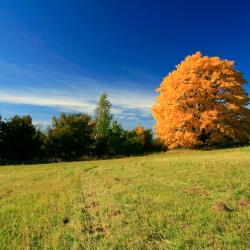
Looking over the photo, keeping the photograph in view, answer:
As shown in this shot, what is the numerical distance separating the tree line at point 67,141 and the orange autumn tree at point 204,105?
6.58m

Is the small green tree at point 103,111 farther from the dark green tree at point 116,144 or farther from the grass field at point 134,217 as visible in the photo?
the grass field at point 134,217

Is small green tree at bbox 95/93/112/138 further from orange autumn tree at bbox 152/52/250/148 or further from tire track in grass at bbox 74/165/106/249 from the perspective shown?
tire track in grass at bbox 74/165/106/249

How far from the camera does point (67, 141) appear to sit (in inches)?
1339

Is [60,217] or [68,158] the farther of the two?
[68,158]

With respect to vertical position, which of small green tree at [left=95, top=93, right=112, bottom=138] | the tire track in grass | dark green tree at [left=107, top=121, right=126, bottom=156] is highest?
small green tree at [left=95, top=93, right=112, bottom=138]

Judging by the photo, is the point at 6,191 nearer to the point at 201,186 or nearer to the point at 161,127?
the point at 201,186

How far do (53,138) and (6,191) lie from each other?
22.8 meters

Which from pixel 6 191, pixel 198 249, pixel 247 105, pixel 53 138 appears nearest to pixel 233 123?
pixel 247 105

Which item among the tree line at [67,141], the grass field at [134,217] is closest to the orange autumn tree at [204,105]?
the tree line at [67,141]

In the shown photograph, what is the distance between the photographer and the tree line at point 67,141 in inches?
1284

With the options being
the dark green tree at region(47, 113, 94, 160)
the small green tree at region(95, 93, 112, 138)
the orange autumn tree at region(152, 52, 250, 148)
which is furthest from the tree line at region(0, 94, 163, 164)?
the small green tree at region(95, 93, 112, 138)

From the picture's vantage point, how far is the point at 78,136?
114 feet

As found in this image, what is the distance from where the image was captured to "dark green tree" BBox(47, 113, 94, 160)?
33844mm

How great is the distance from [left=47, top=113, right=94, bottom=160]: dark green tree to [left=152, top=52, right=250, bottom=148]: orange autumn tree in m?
9.97
